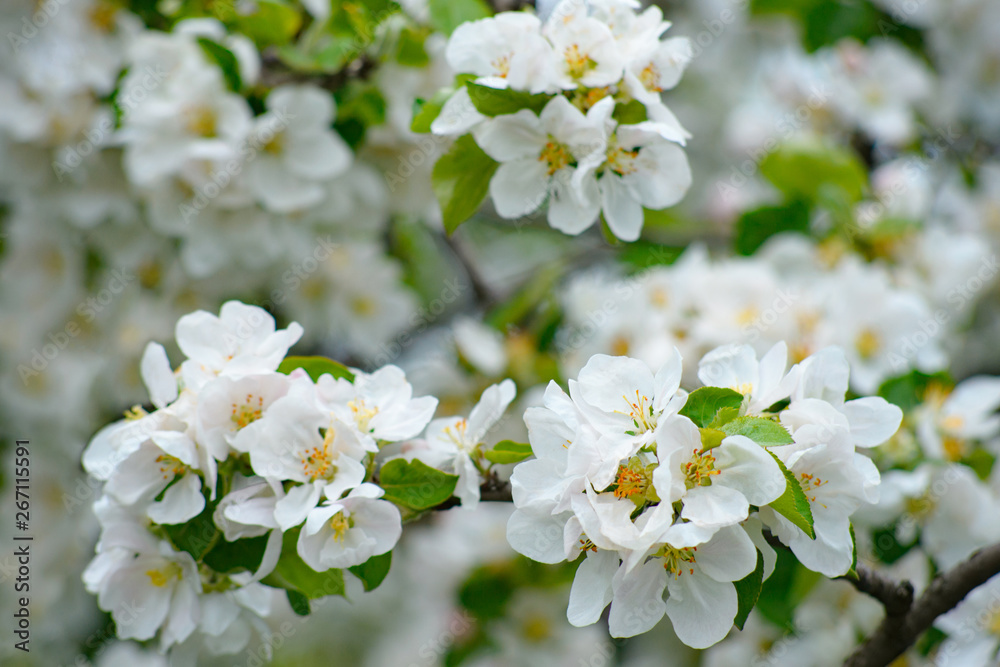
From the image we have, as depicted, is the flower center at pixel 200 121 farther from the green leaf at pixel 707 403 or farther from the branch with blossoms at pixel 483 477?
the green leaf at pixel 707 403

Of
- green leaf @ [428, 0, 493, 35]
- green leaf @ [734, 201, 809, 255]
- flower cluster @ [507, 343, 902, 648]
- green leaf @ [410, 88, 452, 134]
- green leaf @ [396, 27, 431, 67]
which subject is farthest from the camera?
green leaf @ [734, 201, 809, 255]

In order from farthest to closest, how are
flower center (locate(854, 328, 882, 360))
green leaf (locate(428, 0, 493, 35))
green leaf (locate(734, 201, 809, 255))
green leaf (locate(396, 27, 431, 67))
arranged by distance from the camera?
green leaf (locate(734, 201, 809, 255)), flower center (locate(854, 328, 882, 360)), green leaf (locate(396, 27, 431, 67)), green leaf (locate(428, 0, 493, 35))

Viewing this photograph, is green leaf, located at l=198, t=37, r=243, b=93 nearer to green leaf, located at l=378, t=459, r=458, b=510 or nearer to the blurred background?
the blurred background

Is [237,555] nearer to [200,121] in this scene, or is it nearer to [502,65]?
[502,65]

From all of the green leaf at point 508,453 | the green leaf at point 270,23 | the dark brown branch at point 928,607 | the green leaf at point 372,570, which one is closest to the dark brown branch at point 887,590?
the dark brown branch at point 928,607

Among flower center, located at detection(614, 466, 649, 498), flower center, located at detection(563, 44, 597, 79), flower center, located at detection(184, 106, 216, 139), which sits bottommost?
flower center, located at detection(184, 106, 216, 139)

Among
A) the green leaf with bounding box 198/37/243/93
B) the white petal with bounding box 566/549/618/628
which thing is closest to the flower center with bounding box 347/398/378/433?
the white petal with bounding box 566/549/618/628
